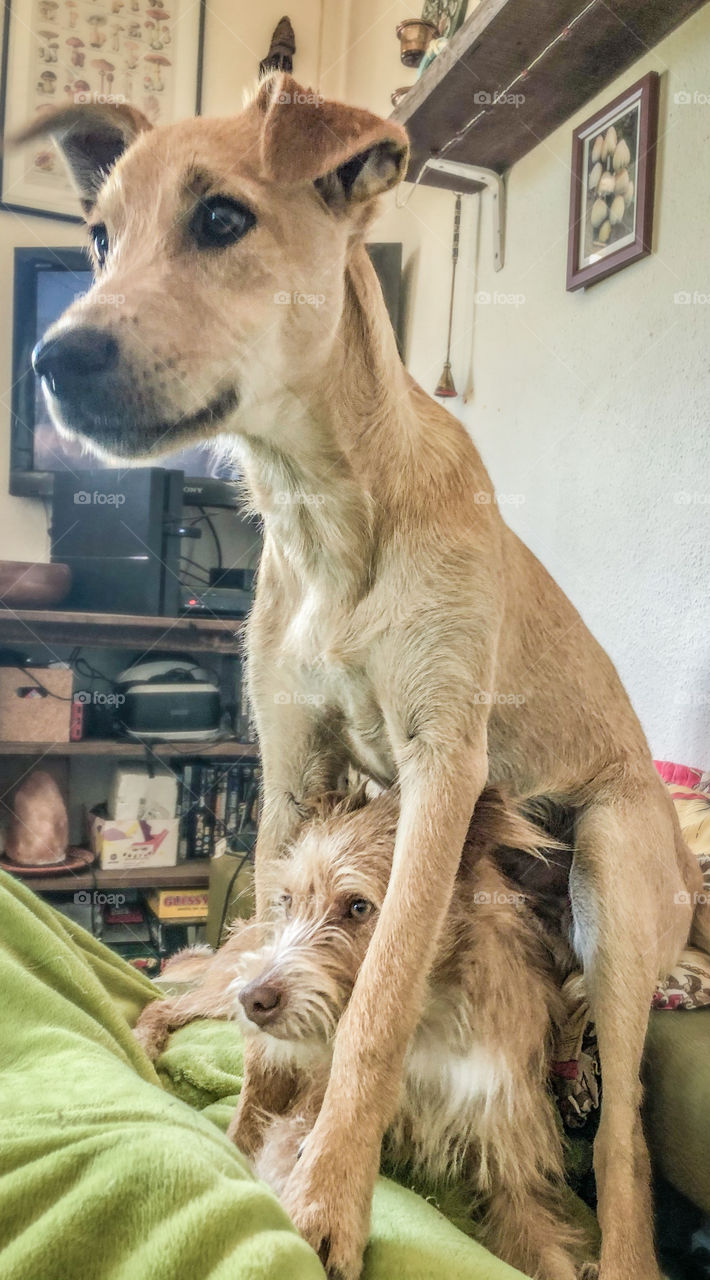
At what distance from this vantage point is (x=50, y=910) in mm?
955

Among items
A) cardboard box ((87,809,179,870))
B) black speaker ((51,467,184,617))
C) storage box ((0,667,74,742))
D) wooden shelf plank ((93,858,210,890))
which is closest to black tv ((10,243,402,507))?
black speaker ((51,467,184,617))

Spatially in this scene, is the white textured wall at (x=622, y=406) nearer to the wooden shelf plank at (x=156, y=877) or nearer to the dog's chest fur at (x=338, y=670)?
the dog's chest fur at (x=338, y=670)

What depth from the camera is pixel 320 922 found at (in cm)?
81

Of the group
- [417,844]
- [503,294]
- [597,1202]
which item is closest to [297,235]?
[417,844]

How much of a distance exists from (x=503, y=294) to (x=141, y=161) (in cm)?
149

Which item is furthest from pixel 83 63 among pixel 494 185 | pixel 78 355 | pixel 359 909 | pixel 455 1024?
pixel 455 1024

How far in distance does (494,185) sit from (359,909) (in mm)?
1844

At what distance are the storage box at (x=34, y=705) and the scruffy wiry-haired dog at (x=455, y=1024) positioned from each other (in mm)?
1808

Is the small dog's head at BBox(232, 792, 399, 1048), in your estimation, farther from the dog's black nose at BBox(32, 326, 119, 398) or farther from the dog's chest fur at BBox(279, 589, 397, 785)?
the dog's black nose at BBox(32, 326, 119, 398)

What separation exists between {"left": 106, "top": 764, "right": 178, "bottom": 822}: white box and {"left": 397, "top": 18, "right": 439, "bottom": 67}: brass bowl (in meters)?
2.08

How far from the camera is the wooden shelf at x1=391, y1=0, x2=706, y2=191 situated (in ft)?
4.94

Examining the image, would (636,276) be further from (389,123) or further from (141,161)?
(141,161)

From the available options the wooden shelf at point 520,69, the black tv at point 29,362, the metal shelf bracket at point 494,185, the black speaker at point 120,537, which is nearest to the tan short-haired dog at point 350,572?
the wooden shelf at point 520,69

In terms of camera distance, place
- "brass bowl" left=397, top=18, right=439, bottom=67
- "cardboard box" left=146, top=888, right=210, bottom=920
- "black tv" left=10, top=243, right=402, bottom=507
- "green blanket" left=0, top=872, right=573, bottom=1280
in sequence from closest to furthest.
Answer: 1. "green blanket" left=0, top=872, right=573, bottom=1280
2. "brass bowl" left=397, top=18, right=439, bottom=67
3. "cardboard box" left=146, top=888, right=210, bottom=920
4. "black tv" left=10, top=243, right=402, bottom=507
